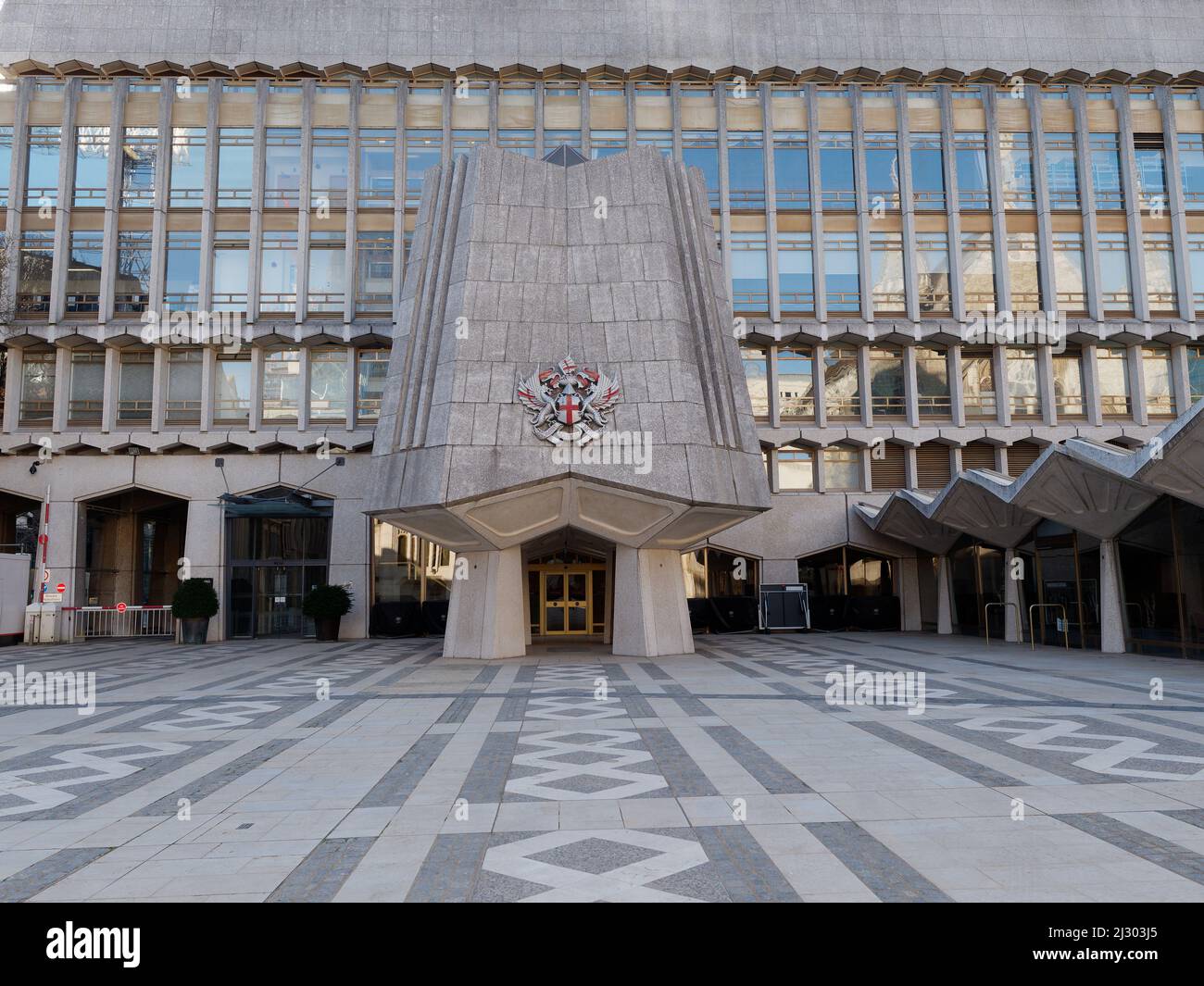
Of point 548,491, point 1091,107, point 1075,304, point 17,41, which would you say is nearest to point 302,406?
point 548,491

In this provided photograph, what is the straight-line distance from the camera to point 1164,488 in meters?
19.5

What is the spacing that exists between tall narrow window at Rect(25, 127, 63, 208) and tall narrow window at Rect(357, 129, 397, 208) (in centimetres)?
1183

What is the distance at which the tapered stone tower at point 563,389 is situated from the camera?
2231cm

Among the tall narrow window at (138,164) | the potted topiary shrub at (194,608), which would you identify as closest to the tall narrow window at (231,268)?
the tall narrow window at (138,164)

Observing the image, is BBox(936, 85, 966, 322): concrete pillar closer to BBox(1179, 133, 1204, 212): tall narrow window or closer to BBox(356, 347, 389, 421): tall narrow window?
BBox(1179, 133, 1204, 212): tall narrow window

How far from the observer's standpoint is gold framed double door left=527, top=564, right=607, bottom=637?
110 ft

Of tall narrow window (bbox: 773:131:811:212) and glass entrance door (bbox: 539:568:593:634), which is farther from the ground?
tall narrow window (bbox: 773:131:811:212)

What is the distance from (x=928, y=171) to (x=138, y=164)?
32519 mm

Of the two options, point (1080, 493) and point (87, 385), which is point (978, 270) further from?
point (87, 385)

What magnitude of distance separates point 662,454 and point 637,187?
26.4 ft

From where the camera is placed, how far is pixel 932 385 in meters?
37.3

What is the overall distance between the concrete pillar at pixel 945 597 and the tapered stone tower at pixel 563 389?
11.9 metres

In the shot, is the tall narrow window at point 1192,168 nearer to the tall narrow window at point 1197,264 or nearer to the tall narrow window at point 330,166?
the tall narrow window at point 1197,264

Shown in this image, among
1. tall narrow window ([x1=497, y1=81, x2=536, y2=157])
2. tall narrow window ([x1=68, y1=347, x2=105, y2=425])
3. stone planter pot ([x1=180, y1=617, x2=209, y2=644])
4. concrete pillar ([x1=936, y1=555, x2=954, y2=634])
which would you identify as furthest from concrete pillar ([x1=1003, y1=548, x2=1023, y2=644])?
tall narrow window ([x1=68, y1=347, x2=105, y2=425])
